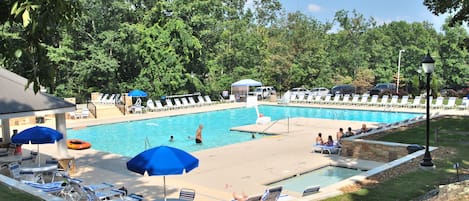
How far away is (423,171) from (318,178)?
10.1 ft

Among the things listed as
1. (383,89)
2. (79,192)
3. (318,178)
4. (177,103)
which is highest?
(383,89)

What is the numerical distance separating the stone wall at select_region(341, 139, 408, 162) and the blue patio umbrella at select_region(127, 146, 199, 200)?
858 cm

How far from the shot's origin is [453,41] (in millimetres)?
44719

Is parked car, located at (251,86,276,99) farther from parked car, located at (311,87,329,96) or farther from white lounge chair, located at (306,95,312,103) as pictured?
white lounge chair, located at (306,95,312,103)

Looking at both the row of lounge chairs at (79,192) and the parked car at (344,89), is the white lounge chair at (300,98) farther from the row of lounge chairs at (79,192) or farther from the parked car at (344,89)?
the row of lounge chairs at (79,192)

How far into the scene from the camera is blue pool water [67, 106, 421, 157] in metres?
22.0

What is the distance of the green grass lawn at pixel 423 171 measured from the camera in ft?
33.5

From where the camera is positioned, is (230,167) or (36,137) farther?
(230,167)

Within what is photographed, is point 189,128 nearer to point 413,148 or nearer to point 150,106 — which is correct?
point 150,106

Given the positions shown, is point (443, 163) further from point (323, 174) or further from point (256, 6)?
point (256, 6)

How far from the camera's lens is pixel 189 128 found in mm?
27203

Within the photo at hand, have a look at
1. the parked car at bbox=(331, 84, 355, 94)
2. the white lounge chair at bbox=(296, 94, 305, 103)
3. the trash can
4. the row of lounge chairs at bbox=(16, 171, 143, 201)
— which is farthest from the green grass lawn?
the parked car at bbox=(331, 84, 355, 94)

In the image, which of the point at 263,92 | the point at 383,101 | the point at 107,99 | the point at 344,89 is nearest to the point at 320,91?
the point at 344,89

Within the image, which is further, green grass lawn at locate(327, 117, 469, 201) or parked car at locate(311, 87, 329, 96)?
parked car at locate(311, 87, 329, 96)
